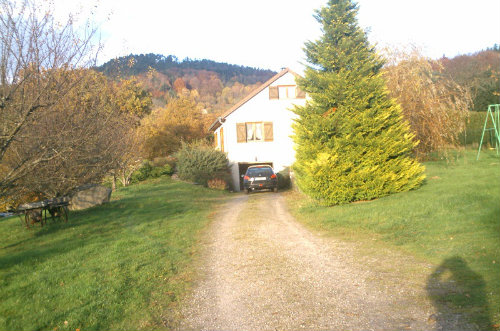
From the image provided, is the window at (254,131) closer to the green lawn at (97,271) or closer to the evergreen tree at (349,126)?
the evergreen tree at (349,126)

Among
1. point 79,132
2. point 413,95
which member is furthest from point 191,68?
point 79,132

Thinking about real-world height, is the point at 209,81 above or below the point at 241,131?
above

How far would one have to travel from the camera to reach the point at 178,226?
38.5ft

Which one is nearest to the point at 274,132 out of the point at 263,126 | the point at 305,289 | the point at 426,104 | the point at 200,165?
the point at 263,126

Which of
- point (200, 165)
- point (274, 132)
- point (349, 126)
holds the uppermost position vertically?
point (274, 132)

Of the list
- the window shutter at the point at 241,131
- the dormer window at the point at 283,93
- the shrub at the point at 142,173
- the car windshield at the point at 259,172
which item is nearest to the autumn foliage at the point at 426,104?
the car windshield at the point at 259,172

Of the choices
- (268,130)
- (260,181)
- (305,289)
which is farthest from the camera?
(268,130)

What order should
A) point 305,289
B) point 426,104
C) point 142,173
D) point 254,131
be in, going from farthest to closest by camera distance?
point 142,173, point 254,131, point 426,104, point 305,289

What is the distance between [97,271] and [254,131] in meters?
21.9

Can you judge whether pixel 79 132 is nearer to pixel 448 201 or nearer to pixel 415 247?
pixel 415 247

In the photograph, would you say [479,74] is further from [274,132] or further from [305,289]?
[305,289]

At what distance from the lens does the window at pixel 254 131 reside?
92.4 ft

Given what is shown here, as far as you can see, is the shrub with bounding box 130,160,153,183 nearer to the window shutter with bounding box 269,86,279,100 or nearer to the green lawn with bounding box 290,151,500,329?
the window shutter with bounding box 269,86,279,100

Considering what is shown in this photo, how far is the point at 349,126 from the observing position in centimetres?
1314
